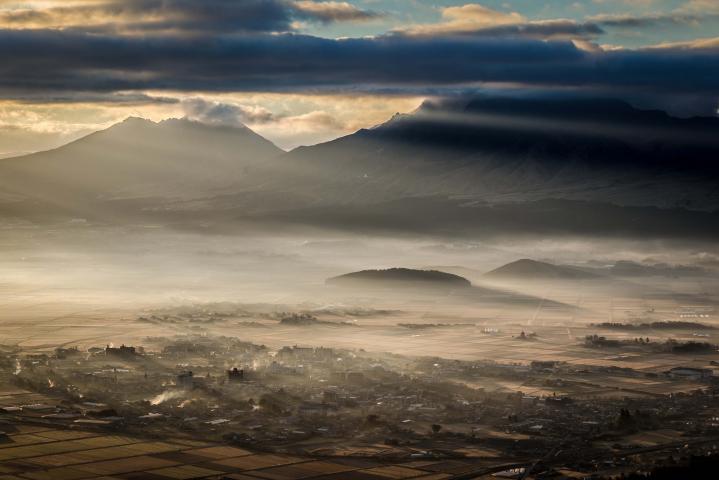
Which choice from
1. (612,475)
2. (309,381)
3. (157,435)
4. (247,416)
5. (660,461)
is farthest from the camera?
(309,381)

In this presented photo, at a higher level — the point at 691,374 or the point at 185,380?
the point at 185,380

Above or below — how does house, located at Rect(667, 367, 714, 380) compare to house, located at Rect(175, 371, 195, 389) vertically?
below

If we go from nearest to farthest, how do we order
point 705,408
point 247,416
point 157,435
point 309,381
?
point 157,435 < point 247,416 < point 705,408 < point 309,381

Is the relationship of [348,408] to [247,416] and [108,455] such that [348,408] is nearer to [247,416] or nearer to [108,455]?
[247,416]

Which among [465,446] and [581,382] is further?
[581,382]

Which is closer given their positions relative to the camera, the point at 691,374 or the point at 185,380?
the point at 185,380

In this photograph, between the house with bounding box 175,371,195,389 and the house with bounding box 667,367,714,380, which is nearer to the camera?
the house with bounding box 175,371,195,389

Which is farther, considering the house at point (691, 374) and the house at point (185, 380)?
the house at point (691, 374)

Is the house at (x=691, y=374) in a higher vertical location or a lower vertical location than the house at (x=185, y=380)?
lower

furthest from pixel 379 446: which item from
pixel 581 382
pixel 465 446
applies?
pixel 581 382
